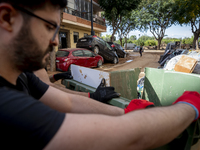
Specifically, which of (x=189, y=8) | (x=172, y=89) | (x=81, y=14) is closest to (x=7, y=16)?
(x=172, y=89)

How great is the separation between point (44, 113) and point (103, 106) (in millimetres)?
843

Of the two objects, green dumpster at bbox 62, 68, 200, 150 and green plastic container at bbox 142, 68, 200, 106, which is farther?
green plastic container at bbox 142, 68, 200, 106

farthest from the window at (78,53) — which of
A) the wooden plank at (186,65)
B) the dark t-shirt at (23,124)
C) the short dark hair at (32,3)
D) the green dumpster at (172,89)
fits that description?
the dark t-shirt at (23,124)

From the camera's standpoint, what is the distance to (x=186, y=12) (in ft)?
55.2

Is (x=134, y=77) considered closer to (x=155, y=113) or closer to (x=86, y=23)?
(x=155, y=113)

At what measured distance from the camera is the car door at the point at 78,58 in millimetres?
7910

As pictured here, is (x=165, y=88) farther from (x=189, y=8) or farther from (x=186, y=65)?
(x=189, y=8)

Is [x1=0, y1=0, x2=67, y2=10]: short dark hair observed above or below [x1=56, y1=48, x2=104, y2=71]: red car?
above

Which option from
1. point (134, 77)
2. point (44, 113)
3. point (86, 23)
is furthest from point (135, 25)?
point (44, 113)

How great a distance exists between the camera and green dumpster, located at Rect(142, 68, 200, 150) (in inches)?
42.0

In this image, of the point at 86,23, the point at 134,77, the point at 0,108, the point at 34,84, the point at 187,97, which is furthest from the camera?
the point at 86,23

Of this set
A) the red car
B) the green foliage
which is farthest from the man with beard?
the green foliage

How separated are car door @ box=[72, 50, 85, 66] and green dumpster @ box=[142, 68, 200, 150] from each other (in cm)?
609

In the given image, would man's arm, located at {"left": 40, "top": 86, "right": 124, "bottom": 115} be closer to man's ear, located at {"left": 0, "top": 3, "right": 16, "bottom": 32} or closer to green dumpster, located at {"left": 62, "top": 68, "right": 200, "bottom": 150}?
green dumpster, located at {"left": 62, "top": 68, "right": 200, "bottom": 150}
